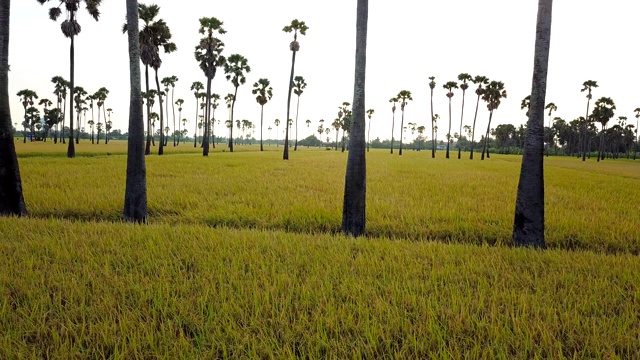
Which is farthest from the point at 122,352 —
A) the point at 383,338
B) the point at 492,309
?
the point at 492,309

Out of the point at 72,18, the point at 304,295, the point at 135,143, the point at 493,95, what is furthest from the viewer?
the point at 493,95

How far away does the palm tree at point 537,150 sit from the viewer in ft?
20.9

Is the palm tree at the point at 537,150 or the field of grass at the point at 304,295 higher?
the palm tree at the point at 537,150

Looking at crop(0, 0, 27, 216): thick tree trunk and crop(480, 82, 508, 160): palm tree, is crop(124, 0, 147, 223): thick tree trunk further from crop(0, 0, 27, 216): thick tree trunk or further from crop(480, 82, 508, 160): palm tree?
crop(480, 82, 508, 160): palm tree

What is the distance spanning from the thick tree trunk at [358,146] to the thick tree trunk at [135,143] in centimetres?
541

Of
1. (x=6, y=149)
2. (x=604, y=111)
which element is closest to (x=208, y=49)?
(x=6, y=149)

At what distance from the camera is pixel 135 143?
8.27 meters

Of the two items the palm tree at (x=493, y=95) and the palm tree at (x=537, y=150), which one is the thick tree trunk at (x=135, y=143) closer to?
the palm tree at (x=537, y=150)

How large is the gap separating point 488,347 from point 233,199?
954 cm

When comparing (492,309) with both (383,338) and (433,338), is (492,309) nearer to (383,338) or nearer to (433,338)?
(433,338)

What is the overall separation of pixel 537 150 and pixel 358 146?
3.67 m

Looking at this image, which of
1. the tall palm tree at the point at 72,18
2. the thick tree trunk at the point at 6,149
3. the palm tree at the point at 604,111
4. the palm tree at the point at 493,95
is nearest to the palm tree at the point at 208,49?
the tall palm tree at the point at 72,18

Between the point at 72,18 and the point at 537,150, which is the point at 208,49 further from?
the point at 537,150

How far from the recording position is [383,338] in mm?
2863
